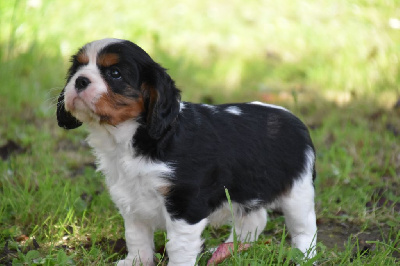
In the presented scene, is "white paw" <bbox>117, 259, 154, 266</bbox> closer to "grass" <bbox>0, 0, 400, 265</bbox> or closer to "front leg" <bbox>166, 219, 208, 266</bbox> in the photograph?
"grass" <bbox>0, 0, 400, 265</bbox>

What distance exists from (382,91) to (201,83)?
2.16 m

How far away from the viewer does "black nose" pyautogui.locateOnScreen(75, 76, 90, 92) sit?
2723 mm

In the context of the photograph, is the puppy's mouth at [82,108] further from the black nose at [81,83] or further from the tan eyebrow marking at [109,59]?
the tan eyebrow marking at [109,59]

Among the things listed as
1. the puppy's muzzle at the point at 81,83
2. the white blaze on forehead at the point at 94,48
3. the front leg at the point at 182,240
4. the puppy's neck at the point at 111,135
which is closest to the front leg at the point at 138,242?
the front leg at the point at 182,240

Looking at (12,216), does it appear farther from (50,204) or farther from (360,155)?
(360,155)

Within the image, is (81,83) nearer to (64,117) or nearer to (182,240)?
(64,117)

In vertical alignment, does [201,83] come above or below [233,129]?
below

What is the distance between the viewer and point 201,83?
6941mm

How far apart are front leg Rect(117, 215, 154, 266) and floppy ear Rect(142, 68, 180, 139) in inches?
24.8

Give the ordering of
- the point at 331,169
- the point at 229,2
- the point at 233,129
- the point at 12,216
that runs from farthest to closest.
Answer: the point at 229,2 < the point at 331,169 < the point at 12,216 < the point at 233,129

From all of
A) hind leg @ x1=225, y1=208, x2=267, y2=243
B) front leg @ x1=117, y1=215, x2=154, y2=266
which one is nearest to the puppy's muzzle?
front leg @ x1=117, y1=215, x2=154, y2=266

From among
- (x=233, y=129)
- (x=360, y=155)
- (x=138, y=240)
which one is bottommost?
(x=360, y=155)

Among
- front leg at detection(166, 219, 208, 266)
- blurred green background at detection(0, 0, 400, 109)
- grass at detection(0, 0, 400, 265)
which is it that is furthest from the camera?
blurred green background at detection(0, 0, 400, 109)

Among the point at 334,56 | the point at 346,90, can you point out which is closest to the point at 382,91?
the point at 346,90
